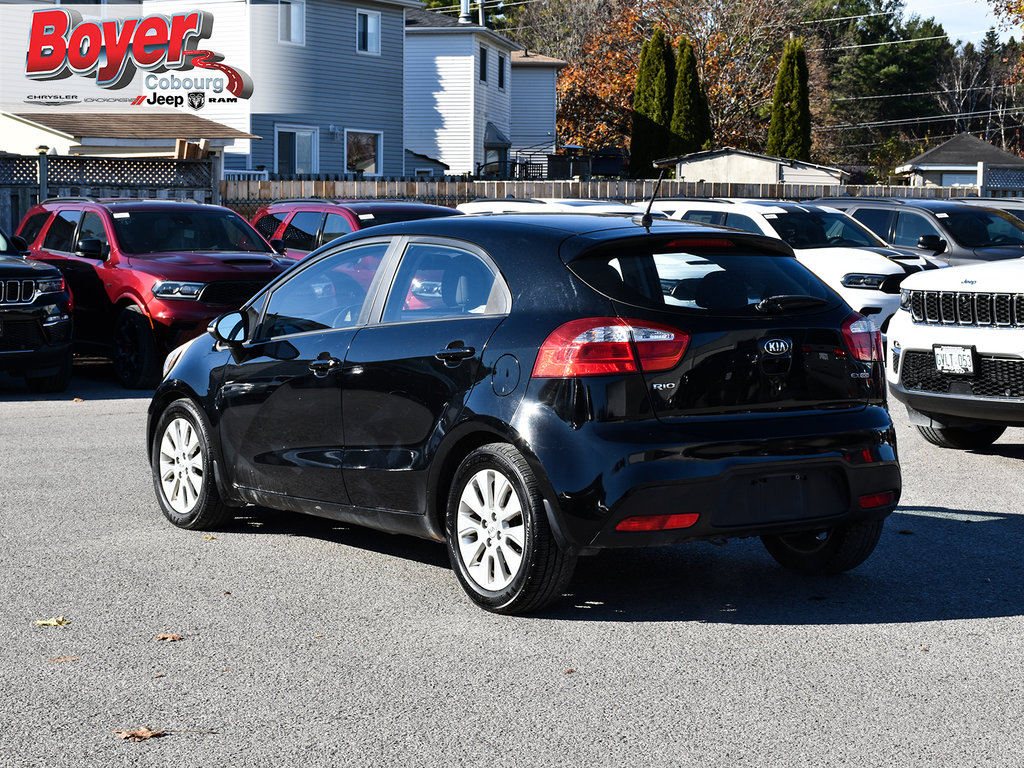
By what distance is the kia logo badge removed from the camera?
591 cm

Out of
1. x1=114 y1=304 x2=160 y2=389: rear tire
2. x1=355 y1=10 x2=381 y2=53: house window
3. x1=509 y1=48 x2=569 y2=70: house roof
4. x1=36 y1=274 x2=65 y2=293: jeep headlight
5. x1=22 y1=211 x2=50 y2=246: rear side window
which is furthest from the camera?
x1=509 y1=48 x2=569 y2=70: house roof

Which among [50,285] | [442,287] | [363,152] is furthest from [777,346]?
[363,152]

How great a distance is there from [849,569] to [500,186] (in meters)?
25.6

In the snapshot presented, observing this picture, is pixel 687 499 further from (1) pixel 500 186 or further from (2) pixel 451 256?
(1) pixel 500 186

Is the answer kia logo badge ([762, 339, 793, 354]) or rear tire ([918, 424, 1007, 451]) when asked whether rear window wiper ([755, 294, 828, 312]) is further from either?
rear tire ([918, 424, 1007, 451])

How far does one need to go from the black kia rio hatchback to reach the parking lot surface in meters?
0.36

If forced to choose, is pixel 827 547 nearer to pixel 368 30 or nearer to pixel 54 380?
pixel 54 380

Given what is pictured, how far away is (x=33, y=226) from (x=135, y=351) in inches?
124

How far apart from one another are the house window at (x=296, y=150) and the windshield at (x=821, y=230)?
24.5 meters

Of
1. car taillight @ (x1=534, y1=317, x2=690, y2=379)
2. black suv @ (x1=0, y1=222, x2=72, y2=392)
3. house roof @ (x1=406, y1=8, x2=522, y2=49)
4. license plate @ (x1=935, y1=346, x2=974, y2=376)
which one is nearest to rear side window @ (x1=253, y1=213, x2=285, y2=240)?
black suv @ (x1=0, y1=222, x2=72, y2=392)

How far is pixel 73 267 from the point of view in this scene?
619 inches

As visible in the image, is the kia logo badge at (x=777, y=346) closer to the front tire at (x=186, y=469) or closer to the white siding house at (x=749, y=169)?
the front tire at (x=186, y=469)

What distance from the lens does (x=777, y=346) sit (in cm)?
593

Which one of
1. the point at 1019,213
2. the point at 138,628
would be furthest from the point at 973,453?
the point at 1019,213
